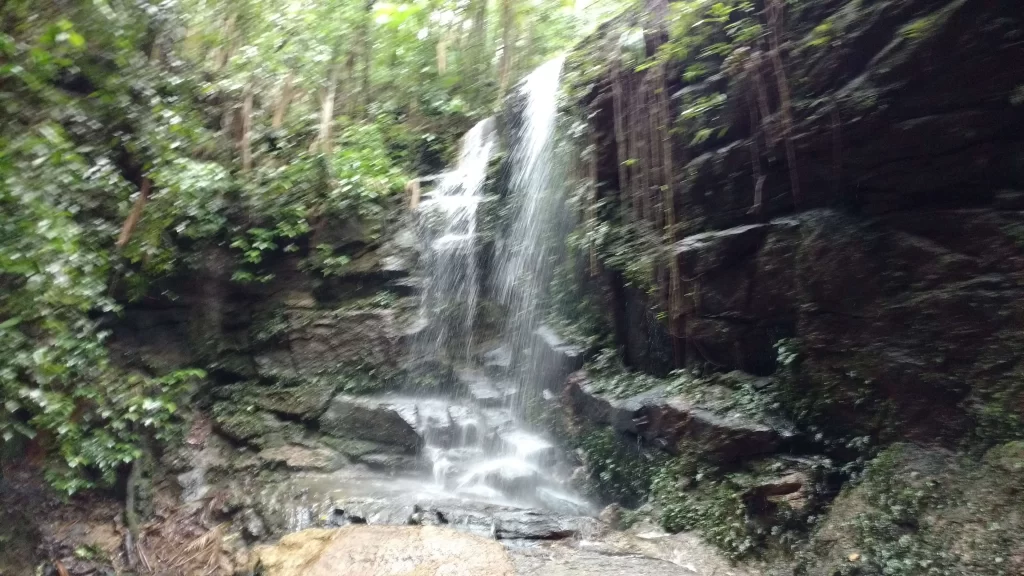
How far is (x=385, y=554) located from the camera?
455cm

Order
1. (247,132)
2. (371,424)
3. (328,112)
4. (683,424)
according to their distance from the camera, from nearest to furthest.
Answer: (683,424)
(371,424)
(247,132)
(328,112)

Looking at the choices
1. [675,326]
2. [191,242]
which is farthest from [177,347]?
[675,326]

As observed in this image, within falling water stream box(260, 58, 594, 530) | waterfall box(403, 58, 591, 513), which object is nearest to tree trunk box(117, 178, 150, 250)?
falling water stream box(260, 58, 594, 530)

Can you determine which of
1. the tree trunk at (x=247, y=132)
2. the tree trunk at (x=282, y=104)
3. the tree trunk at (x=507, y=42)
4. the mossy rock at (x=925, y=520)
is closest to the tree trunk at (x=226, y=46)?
the tree trunk at (x=247, y=132)

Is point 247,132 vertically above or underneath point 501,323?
above

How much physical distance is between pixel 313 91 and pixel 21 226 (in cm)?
774

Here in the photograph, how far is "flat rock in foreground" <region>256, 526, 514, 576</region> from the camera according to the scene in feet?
14.2

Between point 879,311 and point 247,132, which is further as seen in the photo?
point 247,132

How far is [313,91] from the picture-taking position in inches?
476

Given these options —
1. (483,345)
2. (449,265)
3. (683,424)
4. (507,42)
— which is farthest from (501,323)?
(507,42)

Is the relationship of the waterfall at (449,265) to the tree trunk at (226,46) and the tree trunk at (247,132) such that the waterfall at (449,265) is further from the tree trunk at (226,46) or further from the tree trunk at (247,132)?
the tree trunk at (226,46)

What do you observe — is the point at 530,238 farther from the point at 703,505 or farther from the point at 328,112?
the point at 703,505

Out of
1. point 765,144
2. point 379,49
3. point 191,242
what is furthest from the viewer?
point 379,49

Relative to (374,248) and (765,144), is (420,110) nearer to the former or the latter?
(374,248)
